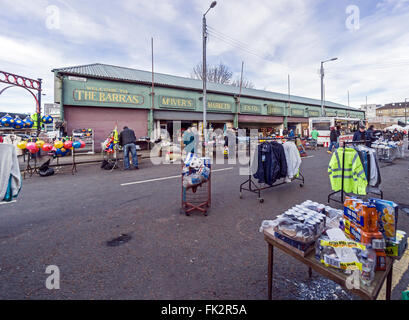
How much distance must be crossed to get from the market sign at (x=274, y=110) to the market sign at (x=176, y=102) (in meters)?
12.3

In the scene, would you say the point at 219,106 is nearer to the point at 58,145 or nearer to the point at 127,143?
the point at 127,143

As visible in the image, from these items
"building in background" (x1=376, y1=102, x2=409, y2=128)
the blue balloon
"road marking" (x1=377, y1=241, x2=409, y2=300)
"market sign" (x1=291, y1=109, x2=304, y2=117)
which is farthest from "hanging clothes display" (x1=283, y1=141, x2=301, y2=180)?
"building in background" (x1=376, y1=102, x2=409, y2=128)

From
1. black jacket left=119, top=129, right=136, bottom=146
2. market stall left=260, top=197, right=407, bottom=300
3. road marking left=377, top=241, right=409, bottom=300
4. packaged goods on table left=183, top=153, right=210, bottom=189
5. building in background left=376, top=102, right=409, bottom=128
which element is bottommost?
road marking left=377, top=241, right=409, bottom=300

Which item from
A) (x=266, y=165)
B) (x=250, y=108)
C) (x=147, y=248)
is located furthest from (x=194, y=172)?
(x=250, y=108)

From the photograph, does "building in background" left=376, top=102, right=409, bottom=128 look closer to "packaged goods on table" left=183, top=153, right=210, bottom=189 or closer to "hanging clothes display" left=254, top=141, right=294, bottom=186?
"hanging clothes display" left=254, top=141, right=294, bottom=186

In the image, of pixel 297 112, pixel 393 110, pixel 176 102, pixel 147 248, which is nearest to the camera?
pixel 147 248

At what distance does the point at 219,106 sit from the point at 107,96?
11137 millimetres

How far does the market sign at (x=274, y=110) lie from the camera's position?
2777cm

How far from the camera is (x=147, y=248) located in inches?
128

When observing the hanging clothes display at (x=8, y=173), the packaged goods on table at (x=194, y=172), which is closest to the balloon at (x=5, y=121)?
the hanging clothes display at (x=8, y=173)

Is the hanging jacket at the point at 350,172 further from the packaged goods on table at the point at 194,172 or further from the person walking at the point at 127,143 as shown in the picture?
the person walking at the point at 127,143

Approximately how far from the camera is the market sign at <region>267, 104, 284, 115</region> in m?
27.8

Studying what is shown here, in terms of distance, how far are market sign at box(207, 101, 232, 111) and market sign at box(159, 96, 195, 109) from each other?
209 centimetres
